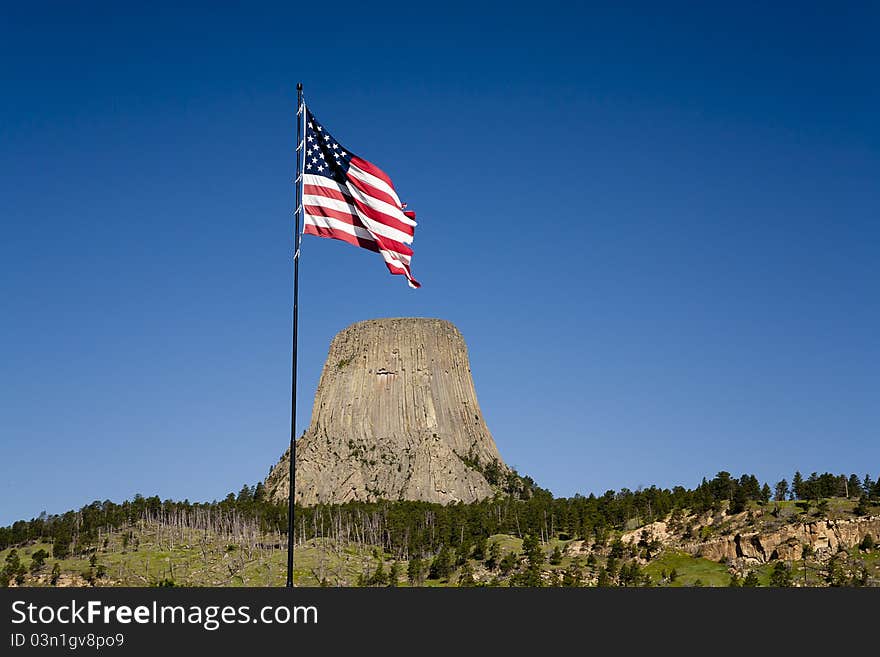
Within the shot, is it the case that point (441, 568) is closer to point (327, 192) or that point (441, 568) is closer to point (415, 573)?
point (415, 573)

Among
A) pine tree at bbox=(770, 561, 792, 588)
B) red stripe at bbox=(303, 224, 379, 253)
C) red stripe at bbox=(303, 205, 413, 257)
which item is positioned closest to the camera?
red stripe at bbox=(303, 224, 379, 253)

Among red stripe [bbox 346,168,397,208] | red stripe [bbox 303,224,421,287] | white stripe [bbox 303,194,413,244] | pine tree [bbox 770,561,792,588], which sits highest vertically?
red stripe [bbox 346,168,397,208]

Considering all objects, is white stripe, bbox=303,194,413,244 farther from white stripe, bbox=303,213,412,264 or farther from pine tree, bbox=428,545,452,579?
pine tree, bbox=428,545,452,579

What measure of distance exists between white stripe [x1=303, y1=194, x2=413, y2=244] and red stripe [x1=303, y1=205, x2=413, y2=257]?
0.34ft

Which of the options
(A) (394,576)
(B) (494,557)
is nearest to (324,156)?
(A) (394,576)

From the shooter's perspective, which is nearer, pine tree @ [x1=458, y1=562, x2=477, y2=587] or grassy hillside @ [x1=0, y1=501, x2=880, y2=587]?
grassy hillside @ [x1=0, y1=501, x2=880, y2=587]

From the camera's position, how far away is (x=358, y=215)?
39.1 meters

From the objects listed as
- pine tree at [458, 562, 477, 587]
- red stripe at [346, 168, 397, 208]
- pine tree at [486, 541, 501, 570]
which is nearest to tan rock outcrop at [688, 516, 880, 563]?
pine tree at [486, 541, 501, 570]

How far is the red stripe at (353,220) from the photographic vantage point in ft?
124

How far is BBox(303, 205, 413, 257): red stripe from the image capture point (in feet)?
124

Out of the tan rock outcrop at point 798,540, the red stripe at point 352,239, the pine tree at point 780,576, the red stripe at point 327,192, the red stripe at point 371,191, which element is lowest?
the pine tree at point 780,576

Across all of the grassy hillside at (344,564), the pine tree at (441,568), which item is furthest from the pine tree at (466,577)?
the pine tree at (441,568)

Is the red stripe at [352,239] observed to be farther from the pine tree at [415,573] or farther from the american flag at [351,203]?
the pine tree at [415,573]

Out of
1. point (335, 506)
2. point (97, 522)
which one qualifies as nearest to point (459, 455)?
Answer: point (335, 506)
